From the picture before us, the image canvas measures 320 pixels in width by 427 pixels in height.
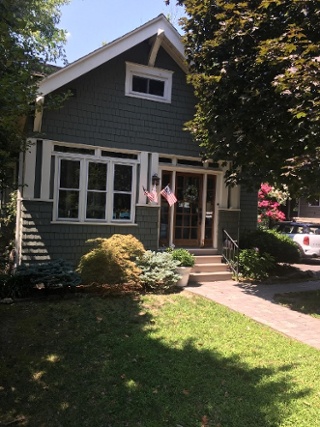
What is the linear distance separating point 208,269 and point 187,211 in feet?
5.80

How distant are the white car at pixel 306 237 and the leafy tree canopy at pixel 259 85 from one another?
7.75 metres

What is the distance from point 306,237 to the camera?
1570 cm

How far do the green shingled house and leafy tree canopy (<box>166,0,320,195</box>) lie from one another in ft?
4.49

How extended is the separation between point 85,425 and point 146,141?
763cm

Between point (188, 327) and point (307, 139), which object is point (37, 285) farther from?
point (307, 139)

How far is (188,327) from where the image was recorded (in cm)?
638

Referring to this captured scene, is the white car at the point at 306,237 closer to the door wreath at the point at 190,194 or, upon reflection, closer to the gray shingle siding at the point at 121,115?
the door wreath at the point at 190,194

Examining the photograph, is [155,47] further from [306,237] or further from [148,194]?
[306,237]

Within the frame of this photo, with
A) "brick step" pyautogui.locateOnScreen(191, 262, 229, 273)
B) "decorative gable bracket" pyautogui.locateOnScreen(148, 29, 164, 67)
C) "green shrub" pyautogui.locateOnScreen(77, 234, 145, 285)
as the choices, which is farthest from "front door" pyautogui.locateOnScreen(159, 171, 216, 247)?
"decorative gable bracket" pyautogui.locateOnScreen(148, 29, 164, 67)

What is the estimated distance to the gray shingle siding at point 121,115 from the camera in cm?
941

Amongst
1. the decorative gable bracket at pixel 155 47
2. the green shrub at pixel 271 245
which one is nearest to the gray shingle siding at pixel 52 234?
the green shrub at pixel 271 245

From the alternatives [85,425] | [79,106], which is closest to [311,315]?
[85,425]

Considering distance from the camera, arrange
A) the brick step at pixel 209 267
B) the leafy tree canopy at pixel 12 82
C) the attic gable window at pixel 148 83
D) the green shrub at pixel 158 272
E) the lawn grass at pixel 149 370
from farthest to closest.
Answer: the brick step at pixel 209 267 → the attic gable window at pixel 148 83 → the green shrub at pixel 158 272 → the leafy tree canopy at pixel 12 82 → the lawn grass at pixel 149 370

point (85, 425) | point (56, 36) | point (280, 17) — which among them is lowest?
point (85, 425)
